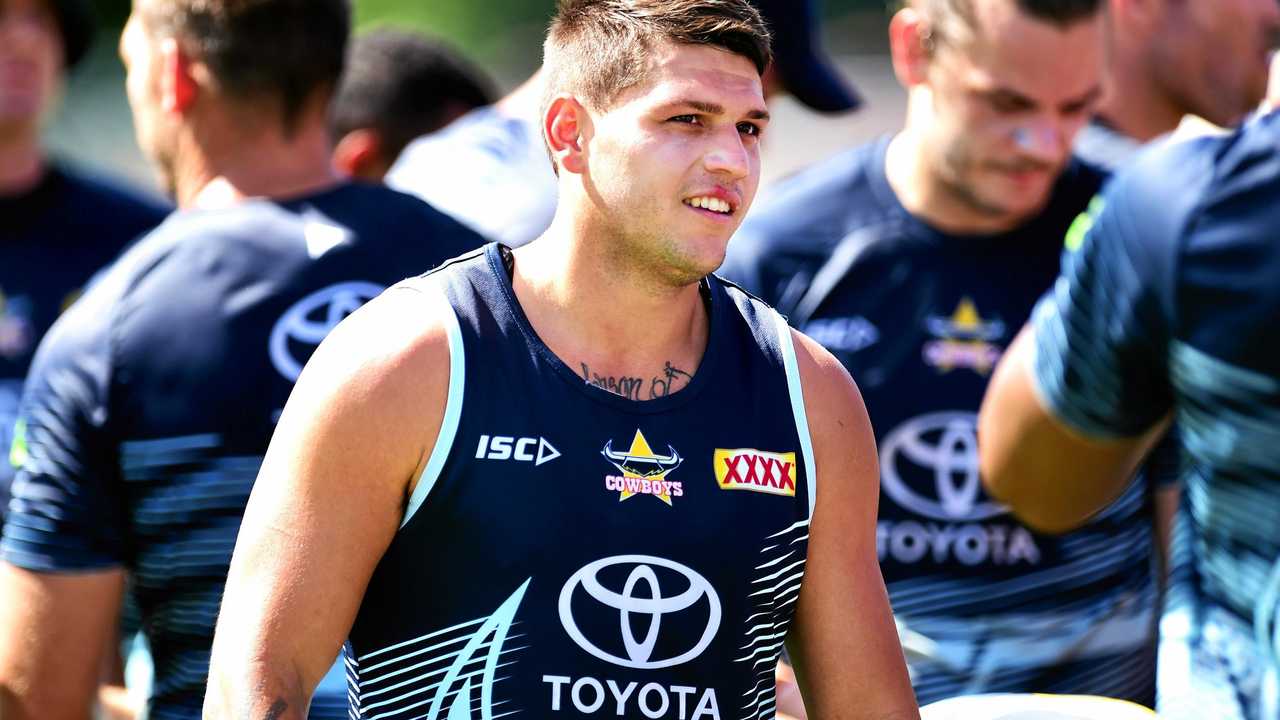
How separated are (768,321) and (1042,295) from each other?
200 cm

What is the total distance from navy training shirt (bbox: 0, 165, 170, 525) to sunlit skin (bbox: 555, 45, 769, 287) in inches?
126

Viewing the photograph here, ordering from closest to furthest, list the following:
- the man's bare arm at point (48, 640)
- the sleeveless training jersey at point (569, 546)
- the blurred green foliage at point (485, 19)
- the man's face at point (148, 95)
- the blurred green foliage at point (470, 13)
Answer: the sleeveless training jersey at point (569, 546) → the man's bare arm at point (48, 640) → the man's face at point (148, 95) → the blurred green foliage at point (485, 19) → the blurred green foliage at point (470, 13)

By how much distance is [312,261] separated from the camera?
3631 millimetres

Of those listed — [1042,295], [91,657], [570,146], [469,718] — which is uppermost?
[570,146]

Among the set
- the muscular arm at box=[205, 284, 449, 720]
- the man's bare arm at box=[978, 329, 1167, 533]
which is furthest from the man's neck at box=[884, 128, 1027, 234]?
the muscular arm at box=[205, 284, 449, 720]

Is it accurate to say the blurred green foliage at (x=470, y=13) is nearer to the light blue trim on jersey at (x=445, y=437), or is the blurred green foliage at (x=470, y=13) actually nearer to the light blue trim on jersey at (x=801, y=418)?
the light blue trim on jersey at (x=801, y=418)

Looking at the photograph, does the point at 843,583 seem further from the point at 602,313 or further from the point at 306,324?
the point at 306,324

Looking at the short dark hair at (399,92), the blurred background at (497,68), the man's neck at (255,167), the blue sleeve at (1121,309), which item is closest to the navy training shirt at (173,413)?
the man's neck at (255,167)

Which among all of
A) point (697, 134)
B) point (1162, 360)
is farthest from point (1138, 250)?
point (697, 134)

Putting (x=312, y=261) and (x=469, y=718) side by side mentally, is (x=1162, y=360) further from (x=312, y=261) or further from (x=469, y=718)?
(x=312, y=261)

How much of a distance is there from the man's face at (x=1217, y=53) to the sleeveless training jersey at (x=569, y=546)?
6.86 ft

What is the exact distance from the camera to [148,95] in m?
4.05

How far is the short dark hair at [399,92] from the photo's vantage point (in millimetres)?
6848

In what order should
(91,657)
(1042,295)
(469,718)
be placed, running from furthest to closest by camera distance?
(1042,295), (91,657), (469,718)
